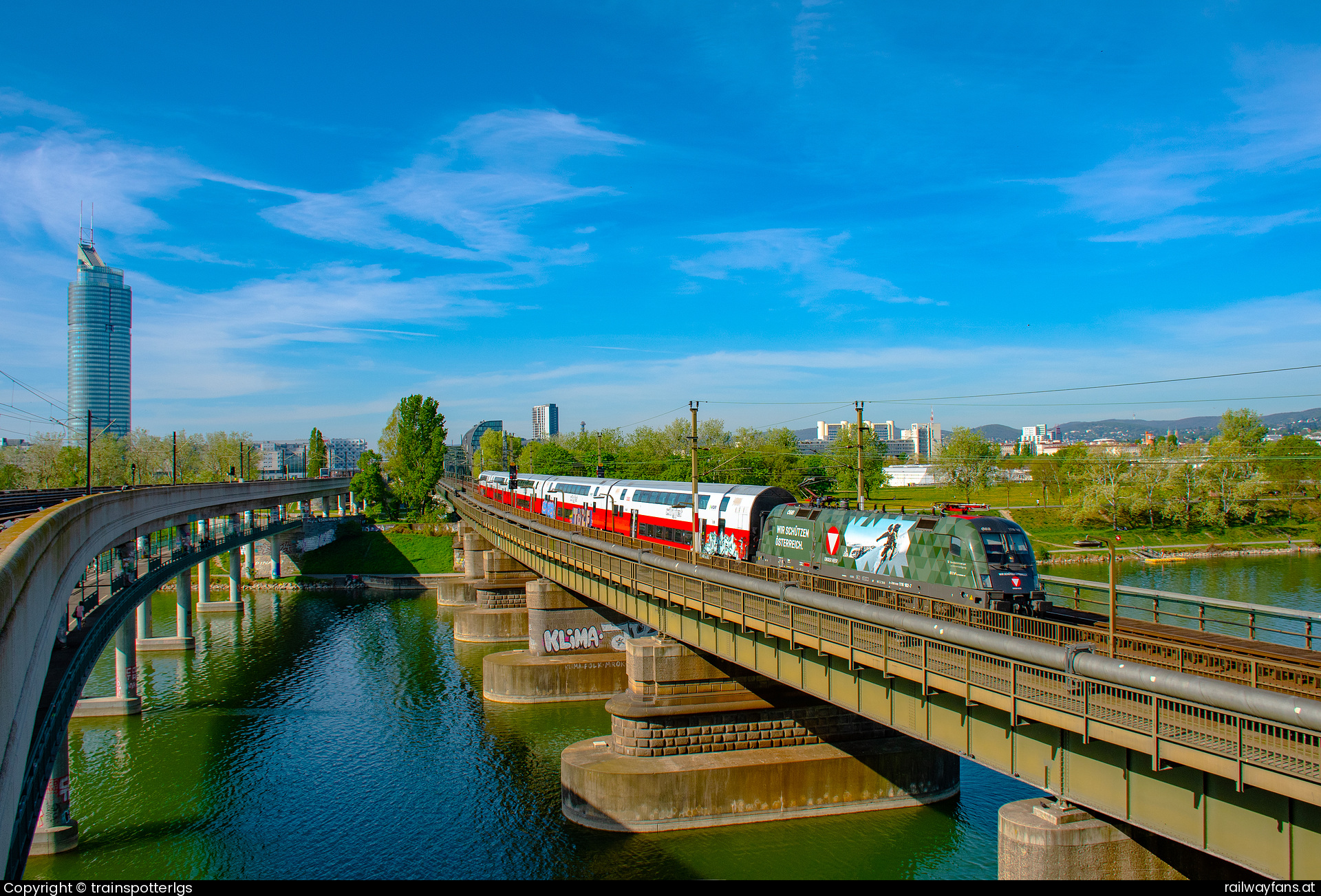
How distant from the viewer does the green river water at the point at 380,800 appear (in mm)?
24141

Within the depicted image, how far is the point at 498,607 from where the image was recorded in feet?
189

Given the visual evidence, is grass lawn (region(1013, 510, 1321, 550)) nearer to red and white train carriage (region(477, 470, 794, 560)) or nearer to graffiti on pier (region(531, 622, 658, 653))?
red and white train carriage (region(477, 470, 794, 560))

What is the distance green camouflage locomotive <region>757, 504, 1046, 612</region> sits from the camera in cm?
2128

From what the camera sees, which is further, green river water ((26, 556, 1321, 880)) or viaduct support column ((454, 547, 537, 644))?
viaduct support column ((454, 547, 537, 644))

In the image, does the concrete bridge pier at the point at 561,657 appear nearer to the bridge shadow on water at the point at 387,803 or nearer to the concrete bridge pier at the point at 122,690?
the bridge shadow on water at the point at 387,803

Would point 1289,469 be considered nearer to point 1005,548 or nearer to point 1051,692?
point 1005,548

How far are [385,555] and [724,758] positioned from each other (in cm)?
7118

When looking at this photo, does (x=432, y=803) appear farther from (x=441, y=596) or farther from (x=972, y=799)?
(x=441, y=596)

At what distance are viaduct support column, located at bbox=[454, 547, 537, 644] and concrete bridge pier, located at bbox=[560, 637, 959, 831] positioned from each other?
1104 inches

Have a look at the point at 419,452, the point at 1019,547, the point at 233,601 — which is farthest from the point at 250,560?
the point at 1019,547

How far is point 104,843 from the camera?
85.1 feet

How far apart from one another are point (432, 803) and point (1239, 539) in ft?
341

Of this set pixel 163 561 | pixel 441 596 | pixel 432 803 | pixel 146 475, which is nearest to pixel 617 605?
pixel 432 803

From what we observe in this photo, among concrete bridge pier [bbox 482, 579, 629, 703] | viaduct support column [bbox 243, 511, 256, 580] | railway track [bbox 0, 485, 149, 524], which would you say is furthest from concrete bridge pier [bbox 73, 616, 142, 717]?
viaduct support column [bbox 243, 511, 256, 580]
